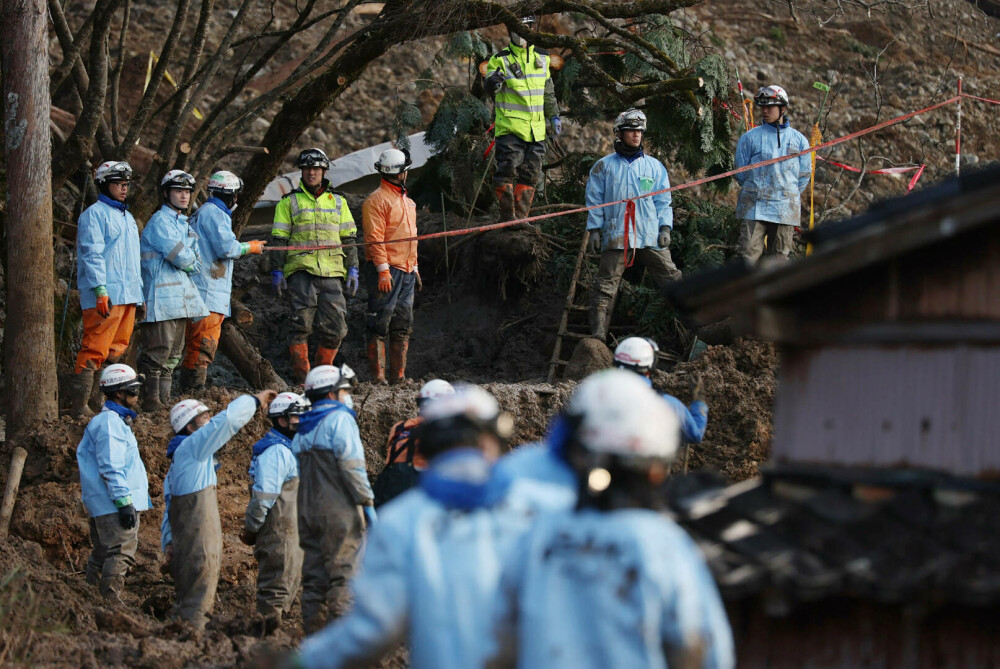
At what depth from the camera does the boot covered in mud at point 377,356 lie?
1184cm

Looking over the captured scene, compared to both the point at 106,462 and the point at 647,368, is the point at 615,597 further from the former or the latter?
the point at 106,462

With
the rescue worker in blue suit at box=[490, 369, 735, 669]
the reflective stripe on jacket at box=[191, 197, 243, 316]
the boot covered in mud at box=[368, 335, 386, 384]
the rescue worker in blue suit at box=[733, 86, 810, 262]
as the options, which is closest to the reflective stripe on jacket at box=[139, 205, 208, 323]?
the reflective stripe on jacket at box=[191, 197, 243, 316]

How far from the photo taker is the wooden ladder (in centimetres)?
1295

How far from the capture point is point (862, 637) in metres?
4.74

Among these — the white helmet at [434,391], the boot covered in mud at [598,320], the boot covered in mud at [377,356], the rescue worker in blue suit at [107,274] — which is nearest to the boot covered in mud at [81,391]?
the rescue worker in blue suit at [107,274]

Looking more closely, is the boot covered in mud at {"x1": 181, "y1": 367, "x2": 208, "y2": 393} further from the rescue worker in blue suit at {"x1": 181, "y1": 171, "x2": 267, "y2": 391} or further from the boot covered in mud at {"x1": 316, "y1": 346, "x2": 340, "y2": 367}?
the boot covered in mud at {"x1": 316, "y1": 346, "x2": 340, "y2": 367}

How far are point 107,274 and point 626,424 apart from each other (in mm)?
7927

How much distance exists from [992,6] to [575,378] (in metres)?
23.0

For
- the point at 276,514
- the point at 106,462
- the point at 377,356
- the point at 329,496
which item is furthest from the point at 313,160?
the point at 329,496

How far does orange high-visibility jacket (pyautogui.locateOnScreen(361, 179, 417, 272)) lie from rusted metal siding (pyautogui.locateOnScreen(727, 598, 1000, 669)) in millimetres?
7153

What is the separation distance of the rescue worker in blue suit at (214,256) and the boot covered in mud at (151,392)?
0.63 metres

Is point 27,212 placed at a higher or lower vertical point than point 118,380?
higher

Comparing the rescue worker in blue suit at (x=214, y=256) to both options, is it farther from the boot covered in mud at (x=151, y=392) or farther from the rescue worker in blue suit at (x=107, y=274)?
the rescue worker in blue suit at (x=107, y=274)

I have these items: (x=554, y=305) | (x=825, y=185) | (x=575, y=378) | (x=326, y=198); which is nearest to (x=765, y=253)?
(x=575, y=378)
